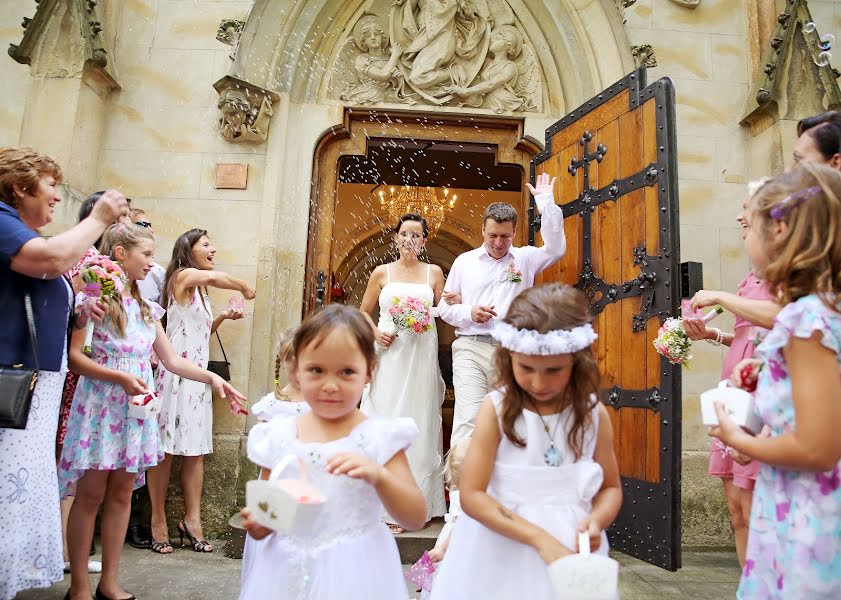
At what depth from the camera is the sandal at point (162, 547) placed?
15.5 ft

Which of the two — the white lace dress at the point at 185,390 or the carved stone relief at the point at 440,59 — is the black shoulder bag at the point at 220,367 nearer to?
the white lace dress at the point at 185,390

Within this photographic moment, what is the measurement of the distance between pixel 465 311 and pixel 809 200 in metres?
3.04

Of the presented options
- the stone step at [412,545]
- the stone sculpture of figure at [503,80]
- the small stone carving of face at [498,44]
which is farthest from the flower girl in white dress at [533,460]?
the small stone carving of face at [498,44]

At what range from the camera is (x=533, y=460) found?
202cm

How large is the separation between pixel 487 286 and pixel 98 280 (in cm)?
268

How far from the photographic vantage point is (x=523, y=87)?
6.32 m

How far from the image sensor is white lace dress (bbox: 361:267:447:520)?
16.7 feet

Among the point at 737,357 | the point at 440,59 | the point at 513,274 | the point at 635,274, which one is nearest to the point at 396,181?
the point at 440,59

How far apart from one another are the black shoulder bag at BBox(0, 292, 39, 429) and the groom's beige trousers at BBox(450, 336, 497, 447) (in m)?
2.74

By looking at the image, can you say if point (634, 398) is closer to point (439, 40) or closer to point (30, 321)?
point (30, 321)

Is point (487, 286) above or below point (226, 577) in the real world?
above

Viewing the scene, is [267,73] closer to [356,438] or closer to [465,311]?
[465,311]

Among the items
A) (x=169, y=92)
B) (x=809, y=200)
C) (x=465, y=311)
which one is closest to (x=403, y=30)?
(x=169, y=92)

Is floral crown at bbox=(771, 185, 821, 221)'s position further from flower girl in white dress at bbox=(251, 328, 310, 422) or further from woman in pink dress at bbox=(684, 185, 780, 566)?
flower girl in white dress at bbox=(251, 328, 310, 422)
